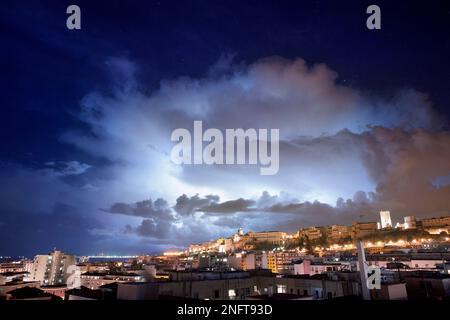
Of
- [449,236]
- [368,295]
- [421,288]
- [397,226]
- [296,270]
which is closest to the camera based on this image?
[368,295]

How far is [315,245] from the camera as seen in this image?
6068 inches

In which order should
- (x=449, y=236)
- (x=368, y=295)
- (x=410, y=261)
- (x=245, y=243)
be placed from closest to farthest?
(x=368, y=295) < (x=410, y=261) < (x=449, y=236) < (x=245, y=243)

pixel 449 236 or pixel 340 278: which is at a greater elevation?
pixel 449 236

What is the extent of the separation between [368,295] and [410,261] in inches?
1668

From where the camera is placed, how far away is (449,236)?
4582 inches

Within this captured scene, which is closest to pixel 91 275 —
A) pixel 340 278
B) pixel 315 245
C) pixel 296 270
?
pixel 296 270
